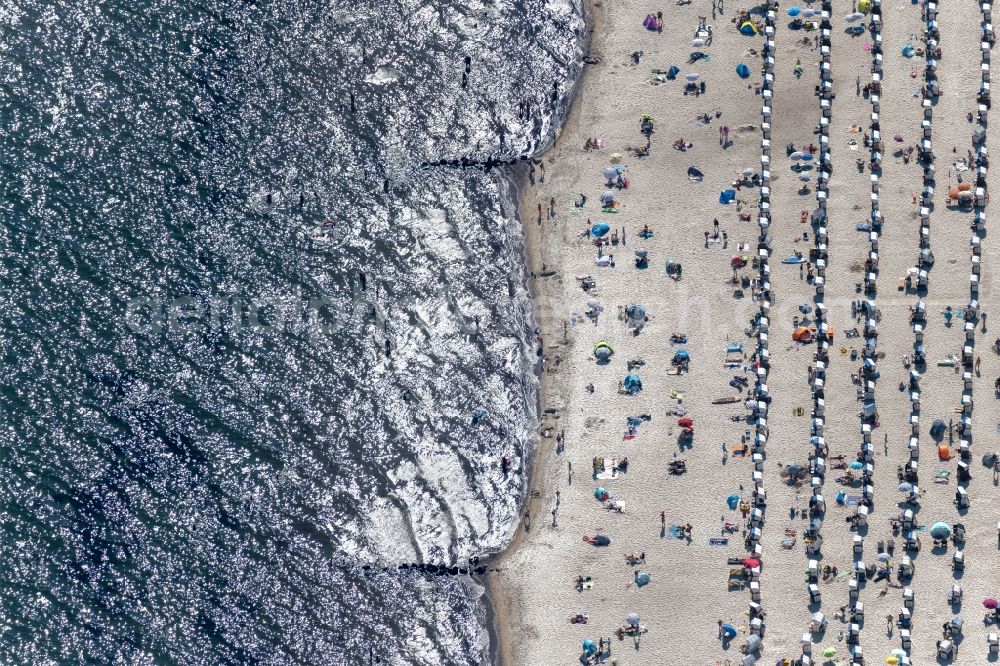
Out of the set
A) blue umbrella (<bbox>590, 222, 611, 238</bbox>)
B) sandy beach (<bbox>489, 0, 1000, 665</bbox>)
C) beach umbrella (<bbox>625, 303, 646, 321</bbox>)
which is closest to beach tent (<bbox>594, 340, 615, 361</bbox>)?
sandy beach (<bbox>489, 0, 1000, 665</bbox>)

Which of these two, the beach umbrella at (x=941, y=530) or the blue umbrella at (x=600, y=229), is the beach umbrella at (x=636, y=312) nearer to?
the blue umbrella at (x=600, y=229)

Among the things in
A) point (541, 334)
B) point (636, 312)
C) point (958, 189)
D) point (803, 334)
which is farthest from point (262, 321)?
point (958, 189)

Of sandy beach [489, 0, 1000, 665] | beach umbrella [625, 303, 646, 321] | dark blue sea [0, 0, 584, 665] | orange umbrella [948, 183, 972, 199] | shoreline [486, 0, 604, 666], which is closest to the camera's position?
sandy beach [489, 0, 1000, 665]

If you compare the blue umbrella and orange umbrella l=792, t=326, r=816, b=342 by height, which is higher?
the blue umbrella

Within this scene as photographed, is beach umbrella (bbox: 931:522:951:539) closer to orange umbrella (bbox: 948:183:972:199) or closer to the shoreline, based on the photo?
orange umbrella (bbox: 948:183:972:199)

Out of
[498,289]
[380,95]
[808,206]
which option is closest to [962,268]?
[808,206]

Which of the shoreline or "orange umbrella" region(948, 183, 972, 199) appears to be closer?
the shoreline

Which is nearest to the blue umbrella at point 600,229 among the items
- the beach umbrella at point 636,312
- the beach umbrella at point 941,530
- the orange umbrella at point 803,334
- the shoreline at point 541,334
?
the shoreline at point 541,334
